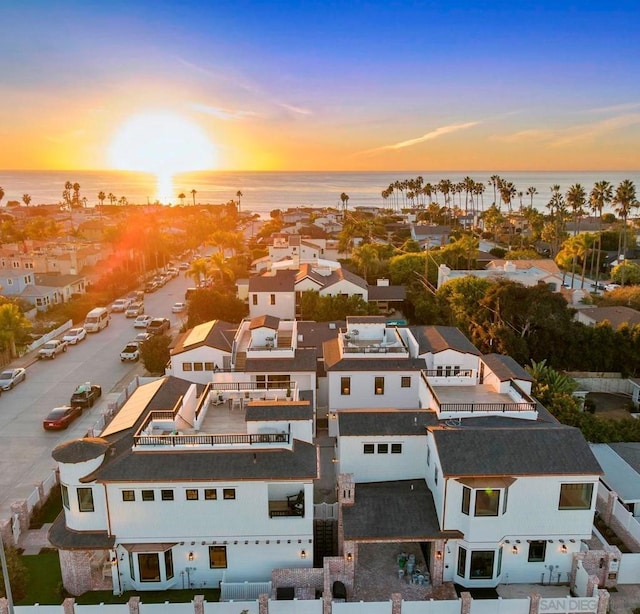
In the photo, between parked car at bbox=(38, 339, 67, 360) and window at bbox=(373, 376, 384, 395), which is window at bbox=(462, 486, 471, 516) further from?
parked car at bbox=(38, 339, 67, 360)

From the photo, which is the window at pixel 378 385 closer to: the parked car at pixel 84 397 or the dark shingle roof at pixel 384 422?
the dark shingle roof at pixel 384 422

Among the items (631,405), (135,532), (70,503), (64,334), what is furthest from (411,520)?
(64,334)

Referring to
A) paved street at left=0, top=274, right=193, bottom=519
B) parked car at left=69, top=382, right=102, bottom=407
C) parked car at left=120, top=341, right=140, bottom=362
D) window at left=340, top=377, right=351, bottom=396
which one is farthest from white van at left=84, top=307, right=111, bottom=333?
window at left=340, top=377, right=351, bottom=396

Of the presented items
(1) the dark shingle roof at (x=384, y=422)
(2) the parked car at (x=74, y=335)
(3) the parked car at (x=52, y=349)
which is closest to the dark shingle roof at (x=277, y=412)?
(1) the dark shingle roof at (x=384, y=422)

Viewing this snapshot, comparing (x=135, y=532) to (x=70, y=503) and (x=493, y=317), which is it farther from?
(x=493, y=317)

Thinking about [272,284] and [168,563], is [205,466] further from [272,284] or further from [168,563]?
[272,284]

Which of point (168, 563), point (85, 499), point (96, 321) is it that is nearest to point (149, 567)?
point (168, 563)
